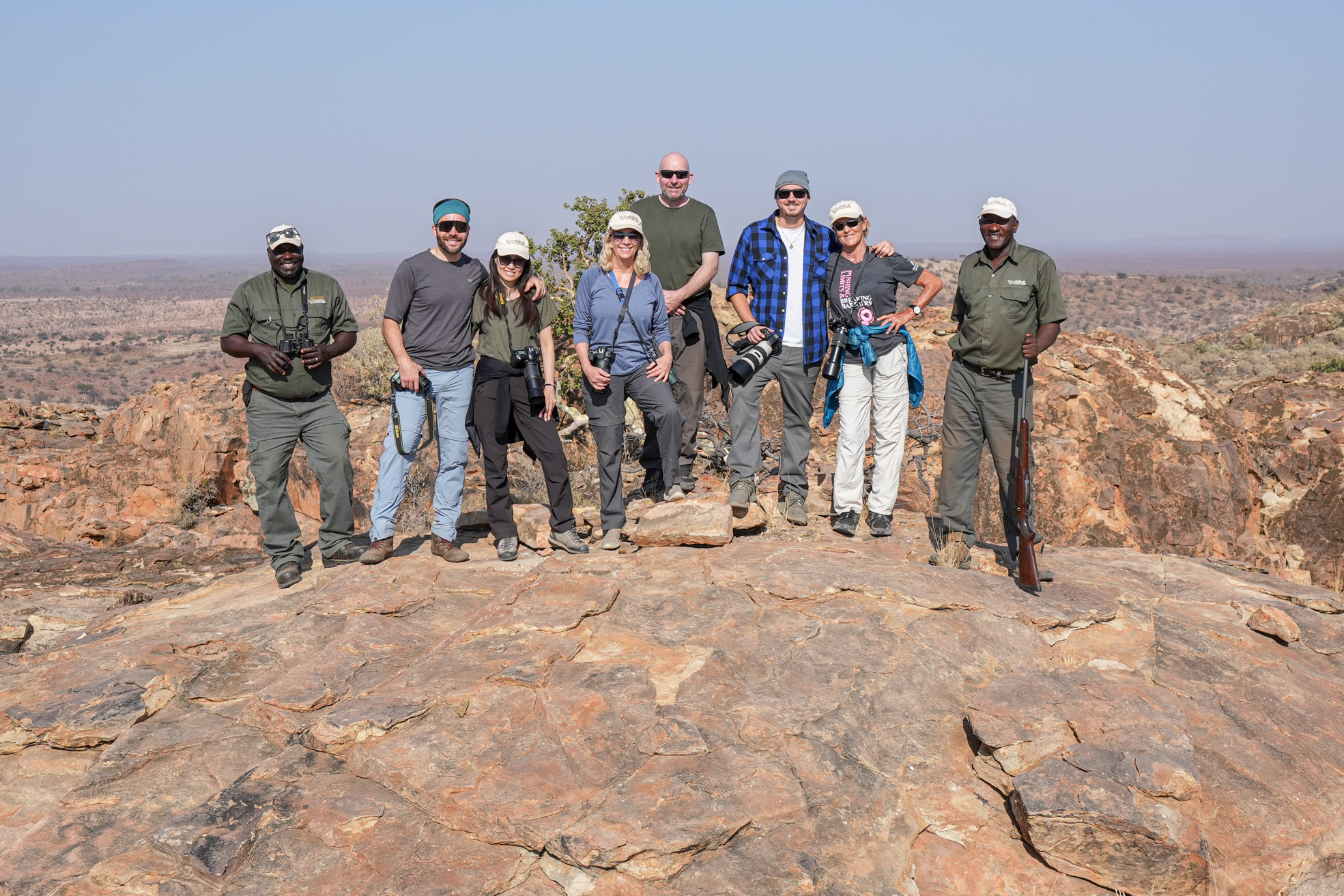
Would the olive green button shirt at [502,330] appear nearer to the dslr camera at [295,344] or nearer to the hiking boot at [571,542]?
the dslr camera at [295,344]

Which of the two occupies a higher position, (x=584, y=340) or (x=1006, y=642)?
(x=584, y=340)

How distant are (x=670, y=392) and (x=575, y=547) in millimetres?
1227

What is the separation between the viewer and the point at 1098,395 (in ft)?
31.9

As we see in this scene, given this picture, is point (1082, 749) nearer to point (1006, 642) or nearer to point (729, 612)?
point (1006, 642)

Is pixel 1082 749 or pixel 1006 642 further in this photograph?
pixel 1006 642

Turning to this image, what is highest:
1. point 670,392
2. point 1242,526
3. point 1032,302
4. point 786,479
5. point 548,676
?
point 1032,302

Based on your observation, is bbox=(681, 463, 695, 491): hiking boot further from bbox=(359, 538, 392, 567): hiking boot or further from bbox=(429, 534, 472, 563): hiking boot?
bbox=(359, 538, 392, 567): hiking boot

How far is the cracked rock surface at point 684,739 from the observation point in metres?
3.57

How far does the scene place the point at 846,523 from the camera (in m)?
6.66

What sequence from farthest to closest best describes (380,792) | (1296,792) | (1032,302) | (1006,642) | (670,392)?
(670,392)
(1032,302)
(1006,642)
(1296,792)
(380,792)

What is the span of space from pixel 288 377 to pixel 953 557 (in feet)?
14.2

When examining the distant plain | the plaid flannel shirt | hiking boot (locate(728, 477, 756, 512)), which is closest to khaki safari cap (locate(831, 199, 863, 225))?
the plaid flannel shirt

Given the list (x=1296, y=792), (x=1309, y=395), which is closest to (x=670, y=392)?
(x=1296, y=792)

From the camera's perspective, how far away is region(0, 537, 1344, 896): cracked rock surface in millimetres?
3572
